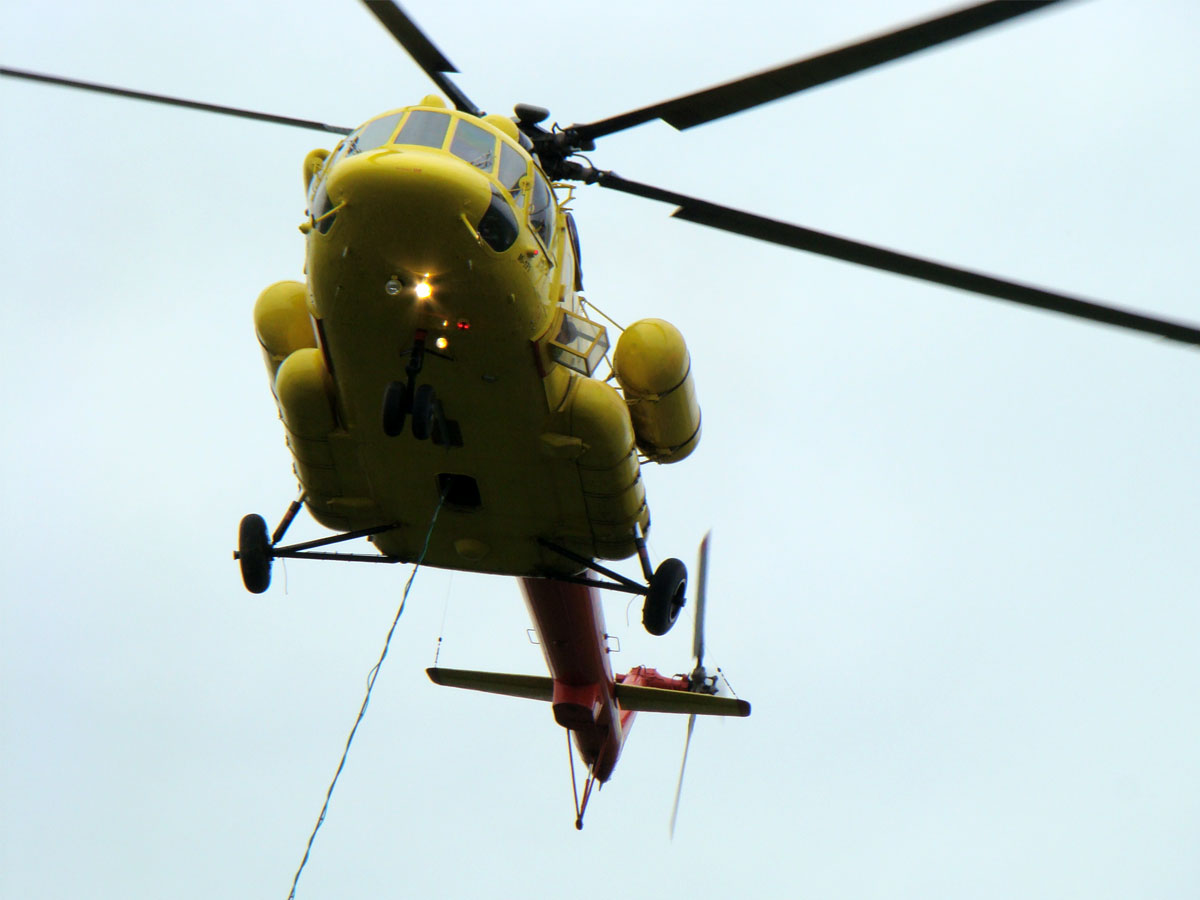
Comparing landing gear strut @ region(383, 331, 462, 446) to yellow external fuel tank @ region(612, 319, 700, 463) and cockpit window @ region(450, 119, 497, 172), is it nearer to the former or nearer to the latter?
cockpit window @ region(450, 119, 497, 172)

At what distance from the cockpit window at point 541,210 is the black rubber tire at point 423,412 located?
4.91 feet

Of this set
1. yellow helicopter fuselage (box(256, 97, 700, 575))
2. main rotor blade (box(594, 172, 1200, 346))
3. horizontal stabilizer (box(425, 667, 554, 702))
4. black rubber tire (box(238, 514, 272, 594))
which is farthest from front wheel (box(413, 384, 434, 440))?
horizontal stabilizer (box(425, 667, 554, 702))

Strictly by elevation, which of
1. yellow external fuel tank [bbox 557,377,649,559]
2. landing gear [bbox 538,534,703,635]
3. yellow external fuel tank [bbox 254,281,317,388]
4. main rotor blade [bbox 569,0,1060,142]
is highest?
main rotor blade [bbox 569,0,1060,142]

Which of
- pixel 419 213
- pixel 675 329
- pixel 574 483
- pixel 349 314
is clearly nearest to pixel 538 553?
pixel 574 483

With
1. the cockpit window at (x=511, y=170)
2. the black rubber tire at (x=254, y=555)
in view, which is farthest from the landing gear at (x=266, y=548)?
the cockpit window at (x=511, y=170)

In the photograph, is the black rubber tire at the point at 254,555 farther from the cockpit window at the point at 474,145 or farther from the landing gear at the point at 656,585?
the cockpit window at the point at 474,145

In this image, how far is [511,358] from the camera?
30.7ft

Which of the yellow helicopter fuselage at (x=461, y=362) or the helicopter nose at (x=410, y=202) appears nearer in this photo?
the helicopter nose at (x=410, y=202)

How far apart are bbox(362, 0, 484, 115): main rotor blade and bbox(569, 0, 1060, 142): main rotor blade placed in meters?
1.82

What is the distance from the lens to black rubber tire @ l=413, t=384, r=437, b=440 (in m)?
9.00

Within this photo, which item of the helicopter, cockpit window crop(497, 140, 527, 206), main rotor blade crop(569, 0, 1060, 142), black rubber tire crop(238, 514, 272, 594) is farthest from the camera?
black rubber tire crop(238, 514, 272, 594)

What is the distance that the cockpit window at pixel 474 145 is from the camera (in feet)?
29.6

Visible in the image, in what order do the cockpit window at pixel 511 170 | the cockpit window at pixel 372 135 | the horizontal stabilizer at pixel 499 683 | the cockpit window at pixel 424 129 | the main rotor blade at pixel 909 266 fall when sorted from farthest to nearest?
the horizontal stabilizer at pixel 499 683
the cockpit window at pixel 511 170
the cockpit window at pixel 372 135
the cockpit window at pixel 424 129
the main rotor blade at pixel 909 266

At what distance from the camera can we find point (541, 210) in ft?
31.6
